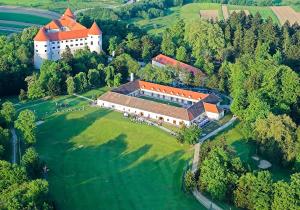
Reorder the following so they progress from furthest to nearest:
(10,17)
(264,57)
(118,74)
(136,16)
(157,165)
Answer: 1. (136,16)
2. (10,17)
3. (264,57)
4. (118,74)
5. (157,165)

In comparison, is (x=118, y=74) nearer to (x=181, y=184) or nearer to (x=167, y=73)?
(x=167, y=73)

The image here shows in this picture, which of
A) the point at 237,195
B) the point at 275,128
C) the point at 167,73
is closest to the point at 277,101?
the point at 275,128

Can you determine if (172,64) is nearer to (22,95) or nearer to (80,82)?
(80,82)

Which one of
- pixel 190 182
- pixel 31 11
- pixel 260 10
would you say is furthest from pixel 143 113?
pixel 260 10

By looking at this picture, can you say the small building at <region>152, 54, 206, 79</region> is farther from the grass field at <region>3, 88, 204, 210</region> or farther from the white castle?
the grass field at <region>3, 88, 204, 210</region>

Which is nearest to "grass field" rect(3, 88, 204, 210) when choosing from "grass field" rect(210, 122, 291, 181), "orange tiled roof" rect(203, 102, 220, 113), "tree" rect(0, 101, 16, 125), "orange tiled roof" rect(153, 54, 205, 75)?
"tree" rect(0, 101, 16, 125)
